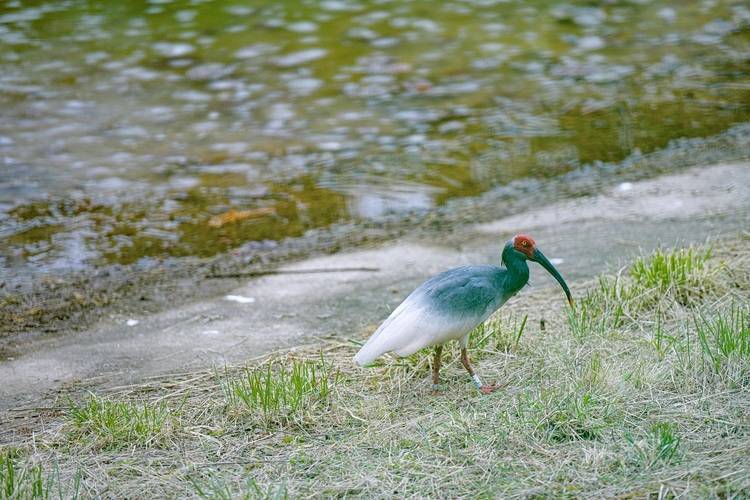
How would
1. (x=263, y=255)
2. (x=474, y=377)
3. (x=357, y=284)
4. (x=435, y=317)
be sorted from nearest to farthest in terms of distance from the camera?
(x=435, y=317)
(x=474, y=377)
(x=357, y=284)
(x=263, y=255)

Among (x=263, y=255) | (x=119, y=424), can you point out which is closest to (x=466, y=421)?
(x=119, y=424)

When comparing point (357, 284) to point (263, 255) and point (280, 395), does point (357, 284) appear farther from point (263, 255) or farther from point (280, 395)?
point (280, 395)

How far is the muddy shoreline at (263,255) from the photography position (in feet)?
17.8

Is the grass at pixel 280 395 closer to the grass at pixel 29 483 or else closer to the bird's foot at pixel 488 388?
the bird's foot at pixel 488 388

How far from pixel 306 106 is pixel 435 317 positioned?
4654mm

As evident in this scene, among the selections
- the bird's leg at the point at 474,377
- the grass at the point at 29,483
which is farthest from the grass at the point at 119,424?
the bird's leg at the point at 474,377

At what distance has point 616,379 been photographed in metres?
4.10

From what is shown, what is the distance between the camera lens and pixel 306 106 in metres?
8.41

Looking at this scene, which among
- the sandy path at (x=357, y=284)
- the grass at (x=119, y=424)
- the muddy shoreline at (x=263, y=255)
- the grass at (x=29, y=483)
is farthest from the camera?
the muddy shoreline at (x=263, y=255)

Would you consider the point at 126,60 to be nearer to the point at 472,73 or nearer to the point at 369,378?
the point at 472,73

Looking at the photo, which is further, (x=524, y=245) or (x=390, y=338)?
(x=524, y=245)

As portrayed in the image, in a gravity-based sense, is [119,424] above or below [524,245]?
below

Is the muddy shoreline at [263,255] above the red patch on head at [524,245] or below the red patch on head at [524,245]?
below

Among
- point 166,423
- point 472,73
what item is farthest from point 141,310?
point 472,73
